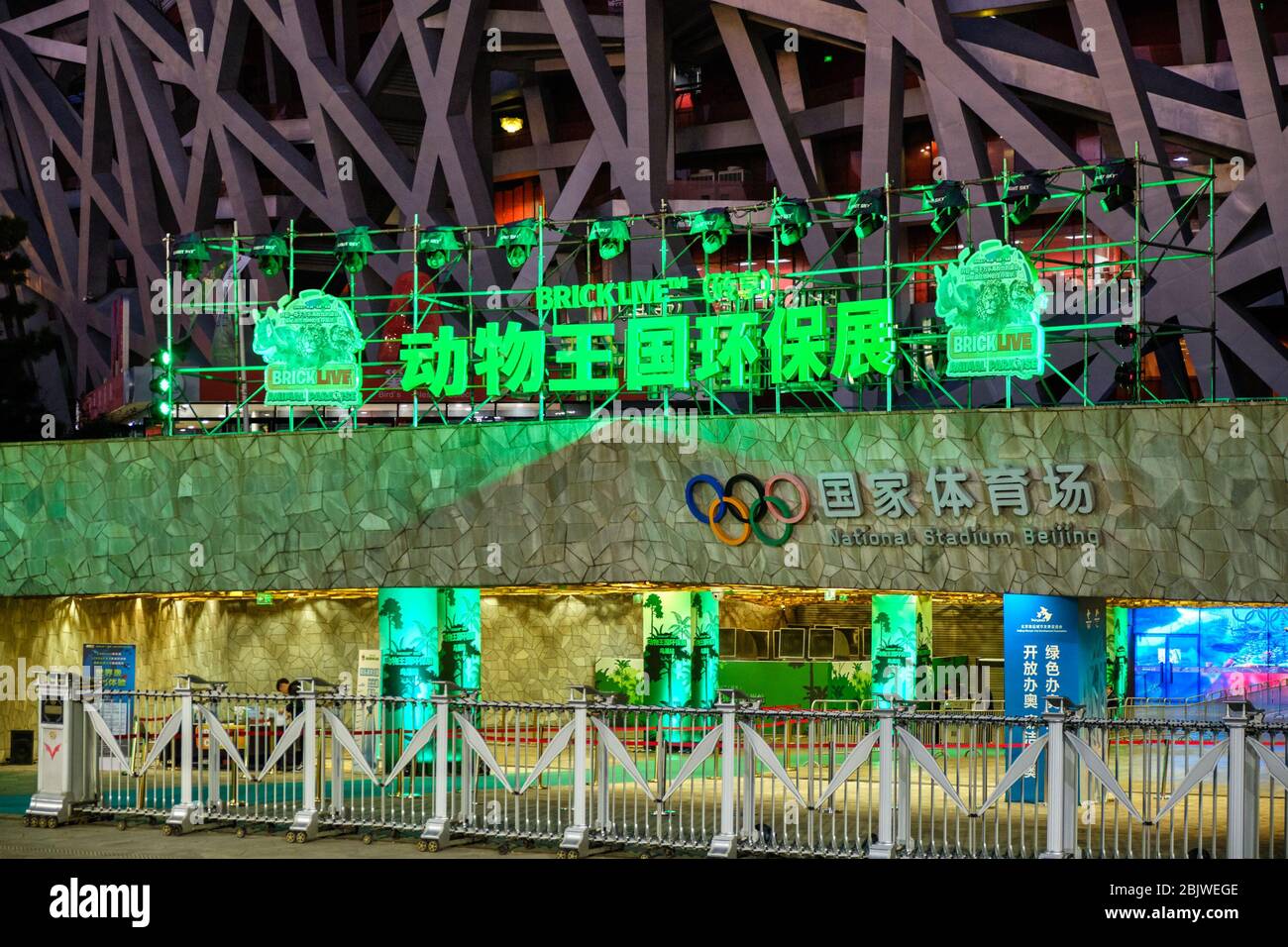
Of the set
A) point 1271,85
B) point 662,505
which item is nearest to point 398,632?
point 662,505

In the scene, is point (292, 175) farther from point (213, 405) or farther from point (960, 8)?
point (960, 8)

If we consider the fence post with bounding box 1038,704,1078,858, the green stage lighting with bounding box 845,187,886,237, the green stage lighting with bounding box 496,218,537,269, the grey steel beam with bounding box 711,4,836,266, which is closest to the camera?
the fence post with bounding box 1038,704,1078,858

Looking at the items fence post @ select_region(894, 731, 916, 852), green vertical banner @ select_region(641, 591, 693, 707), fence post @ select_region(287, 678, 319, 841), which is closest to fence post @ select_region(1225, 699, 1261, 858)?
fence post @ select_region(894, 731, 916, 852)

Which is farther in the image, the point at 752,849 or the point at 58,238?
the point at 58,238

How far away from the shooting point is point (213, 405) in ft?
119

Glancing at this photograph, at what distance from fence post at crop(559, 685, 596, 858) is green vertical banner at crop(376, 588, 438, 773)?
9805 millimetres

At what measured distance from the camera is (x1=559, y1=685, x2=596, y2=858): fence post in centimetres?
1590

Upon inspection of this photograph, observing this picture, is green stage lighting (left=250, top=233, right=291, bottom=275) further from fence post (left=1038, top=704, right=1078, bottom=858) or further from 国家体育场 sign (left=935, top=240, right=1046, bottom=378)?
fence post (left=1038, top=704, right=1078, bottom=858)

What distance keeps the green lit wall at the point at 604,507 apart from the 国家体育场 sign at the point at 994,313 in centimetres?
170

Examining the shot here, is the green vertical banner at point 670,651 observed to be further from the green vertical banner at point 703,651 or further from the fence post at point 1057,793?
the fence post at point 1057,793

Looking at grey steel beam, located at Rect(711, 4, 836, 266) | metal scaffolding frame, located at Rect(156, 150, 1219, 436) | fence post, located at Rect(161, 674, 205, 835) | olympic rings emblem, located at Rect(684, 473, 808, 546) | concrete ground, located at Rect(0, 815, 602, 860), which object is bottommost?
concrete ground, located at Rect(0, 815, 602, 860)

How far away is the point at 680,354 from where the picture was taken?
25.1 metres

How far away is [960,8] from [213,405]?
763 inches
